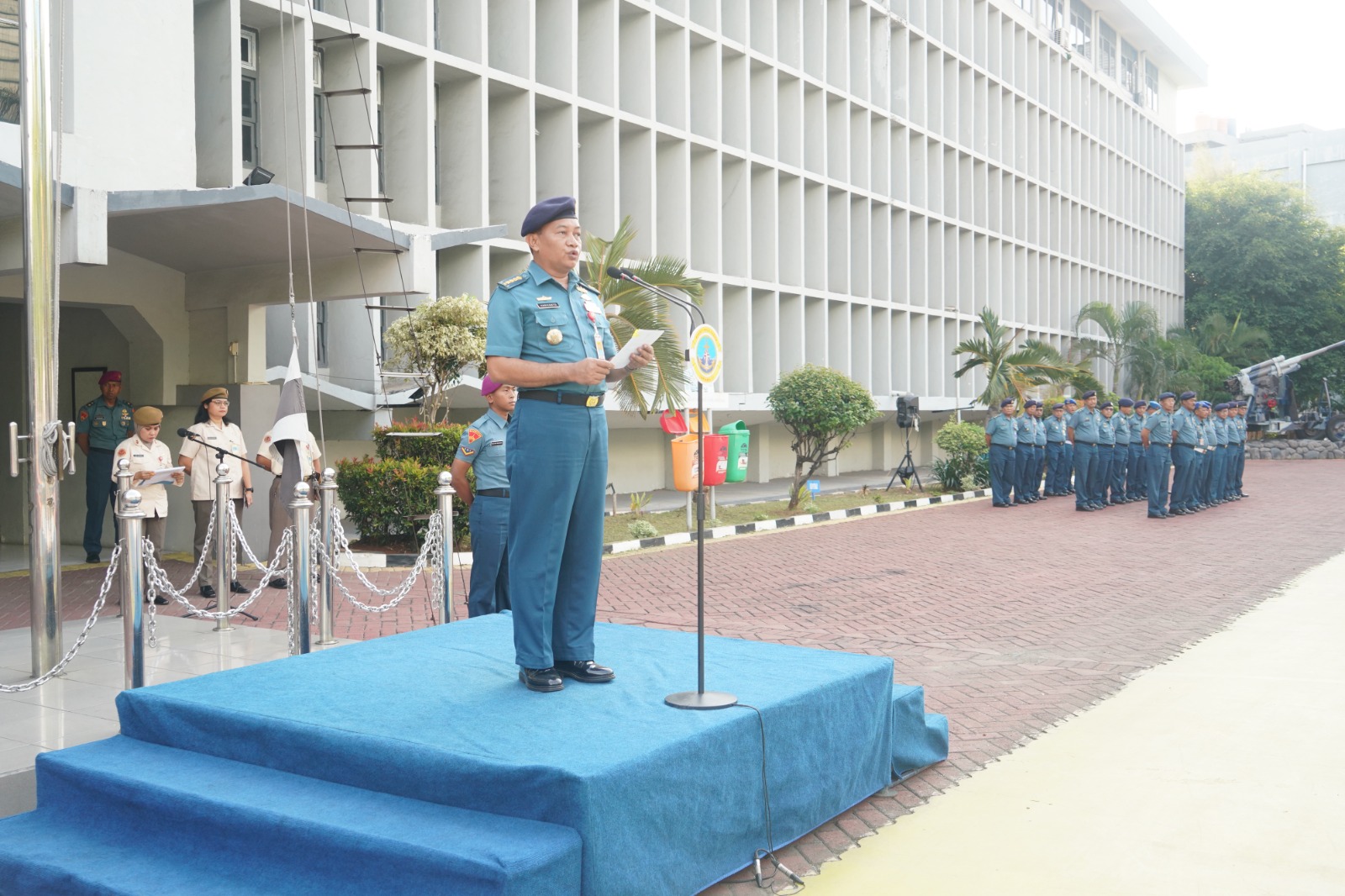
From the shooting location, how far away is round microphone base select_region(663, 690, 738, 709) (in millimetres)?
4352

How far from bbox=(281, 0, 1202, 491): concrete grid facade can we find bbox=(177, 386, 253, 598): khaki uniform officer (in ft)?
26.7

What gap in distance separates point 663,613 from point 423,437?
16.5 feet

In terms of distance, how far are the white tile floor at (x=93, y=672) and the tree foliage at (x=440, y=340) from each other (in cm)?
611

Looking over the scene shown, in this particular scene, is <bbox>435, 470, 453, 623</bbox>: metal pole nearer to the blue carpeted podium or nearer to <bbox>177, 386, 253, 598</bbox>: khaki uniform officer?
the blue carpeted podium

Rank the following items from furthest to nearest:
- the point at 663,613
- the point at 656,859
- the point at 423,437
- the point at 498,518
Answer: the point at 423,437 → the point at 663,613 → the point at 498,518 → the point at 656,859

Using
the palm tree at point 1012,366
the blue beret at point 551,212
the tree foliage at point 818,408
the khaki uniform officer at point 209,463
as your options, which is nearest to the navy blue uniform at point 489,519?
the blue beret at point 551,212

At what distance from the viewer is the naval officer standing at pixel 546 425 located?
4578 millimetres

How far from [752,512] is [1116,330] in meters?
27.3

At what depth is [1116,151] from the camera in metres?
47.6

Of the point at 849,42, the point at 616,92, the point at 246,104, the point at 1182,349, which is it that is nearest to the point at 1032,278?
the point at 1182,349

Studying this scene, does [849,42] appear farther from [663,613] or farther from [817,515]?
[663,613]

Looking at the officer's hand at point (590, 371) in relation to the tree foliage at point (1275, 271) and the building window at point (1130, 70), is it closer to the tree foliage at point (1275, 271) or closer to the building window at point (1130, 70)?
the tree foliage at point (1275, 271)

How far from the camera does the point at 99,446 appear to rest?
1268 centimetres

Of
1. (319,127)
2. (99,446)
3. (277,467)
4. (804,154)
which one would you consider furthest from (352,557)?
(804,154)
